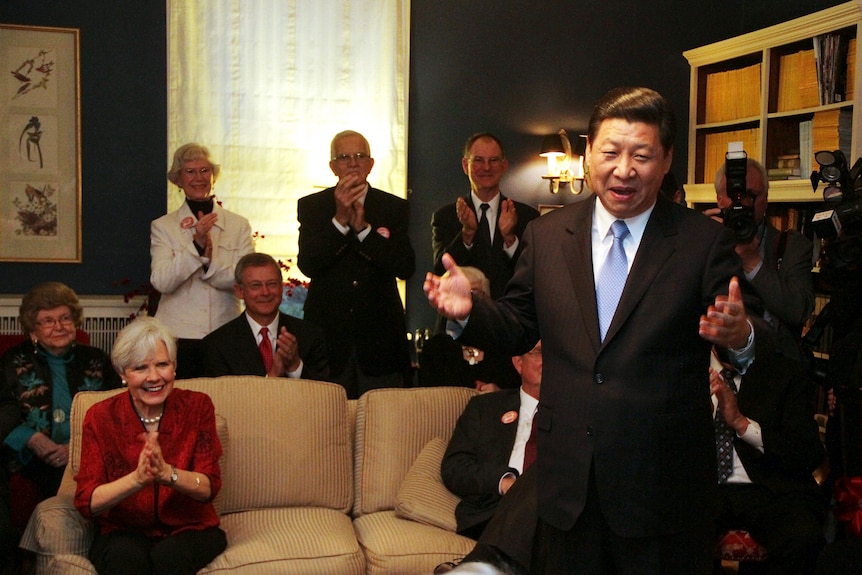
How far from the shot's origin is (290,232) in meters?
5.22

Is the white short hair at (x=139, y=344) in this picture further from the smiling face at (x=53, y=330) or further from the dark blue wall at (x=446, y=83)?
the dark blue wall at (x=446, y=83)

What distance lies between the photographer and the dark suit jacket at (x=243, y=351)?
354 centimetres

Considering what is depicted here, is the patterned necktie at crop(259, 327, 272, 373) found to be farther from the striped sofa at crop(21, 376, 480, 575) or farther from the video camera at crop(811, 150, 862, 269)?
the video camera at crop(811, 150, 862, 269)

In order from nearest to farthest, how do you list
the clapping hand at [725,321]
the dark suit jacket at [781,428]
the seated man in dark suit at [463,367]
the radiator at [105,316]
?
the clapping hand at [725,321] → the dark suit jacket at [781,428] → the seated man in dark suit at [463,367] → the radiator at [105,316]

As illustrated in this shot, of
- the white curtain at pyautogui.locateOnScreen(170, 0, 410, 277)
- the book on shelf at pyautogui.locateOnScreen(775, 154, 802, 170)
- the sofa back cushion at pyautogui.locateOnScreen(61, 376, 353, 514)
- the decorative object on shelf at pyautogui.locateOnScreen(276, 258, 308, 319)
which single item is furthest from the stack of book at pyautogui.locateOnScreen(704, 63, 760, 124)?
the sofa back cushion at pyautogui.locateOnScreen(61, 376, 353, 514)

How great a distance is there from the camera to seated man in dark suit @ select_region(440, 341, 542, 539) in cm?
293

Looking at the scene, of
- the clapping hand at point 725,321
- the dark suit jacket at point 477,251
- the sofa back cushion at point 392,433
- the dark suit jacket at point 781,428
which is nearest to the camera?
the clapping hand at point 725,321

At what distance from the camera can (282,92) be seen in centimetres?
519

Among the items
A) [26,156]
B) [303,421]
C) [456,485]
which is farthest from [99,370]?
[26,156]

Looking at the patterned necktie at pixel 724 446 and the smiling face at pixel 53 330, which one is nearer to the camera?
the patterned necktie at pixel 724 446

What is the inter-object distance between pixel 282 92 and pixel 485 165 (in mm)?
1572

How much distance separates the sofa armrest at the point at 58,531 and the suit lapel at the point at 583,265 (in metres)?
1.76

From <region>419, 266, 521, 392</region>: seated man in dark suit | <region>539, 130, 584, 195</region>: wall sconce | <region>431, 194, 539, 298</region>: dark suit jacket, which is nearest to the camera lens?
<region>419, 266, 521, 392</region>: seated man in dark suit

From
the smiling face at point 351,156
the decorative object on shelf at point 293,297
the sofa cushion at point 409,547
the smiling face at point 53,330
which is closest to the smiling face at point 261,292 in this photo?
the smiling face at point 351,156
